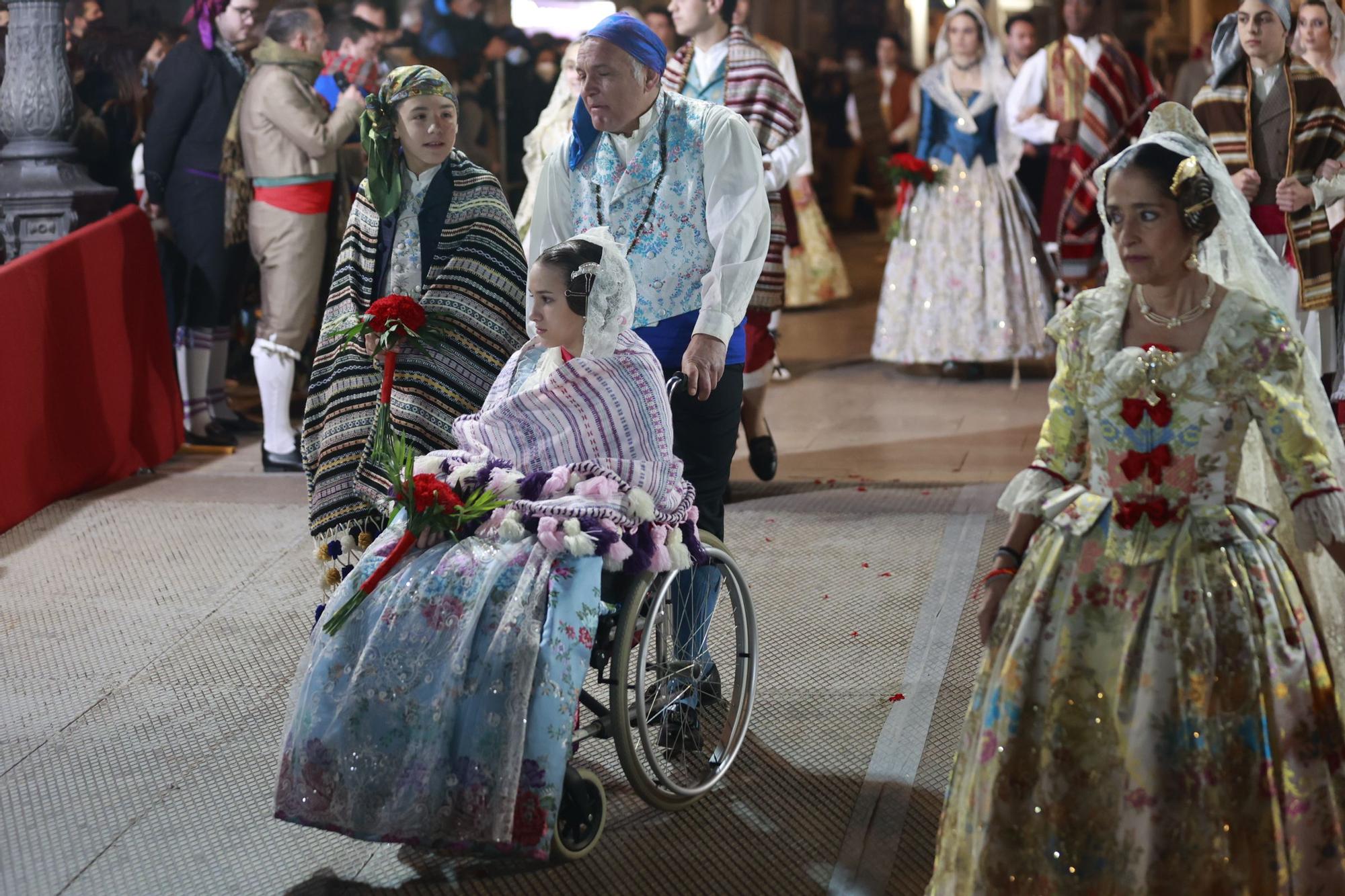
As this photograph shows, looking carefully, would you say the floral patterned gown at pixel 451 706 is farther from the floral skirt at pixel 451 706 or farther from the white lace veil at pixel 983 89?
the white lace veil at pixel 983 89

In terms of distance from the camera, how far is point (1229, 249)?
2.61 m

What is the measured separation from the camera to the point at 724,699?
3.77 meters

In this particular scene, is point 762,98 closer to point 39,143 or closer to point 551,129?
point 551,129

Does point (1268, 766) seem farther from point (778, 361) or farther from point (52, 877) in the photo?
point (778, 361)

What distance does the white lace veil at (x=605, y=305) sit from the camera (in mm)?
3113

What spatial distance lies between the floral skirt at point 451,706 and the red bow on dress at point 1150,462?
3.17 feet

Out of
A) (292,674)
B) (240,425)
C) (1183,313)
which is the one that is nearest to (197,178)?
(240,425)

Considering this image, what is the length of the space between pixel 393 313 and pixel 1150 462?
1.78 meters

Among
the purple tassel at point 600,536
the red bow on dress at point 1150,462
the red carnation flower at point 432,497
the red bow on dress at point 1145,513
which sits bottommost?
the purple tassel at point 600,536

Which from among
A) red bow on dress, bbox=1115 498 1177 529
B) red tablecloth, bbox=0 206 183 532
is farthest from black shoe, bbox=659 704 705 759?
red tablecloth, bbox=0 206 183 532

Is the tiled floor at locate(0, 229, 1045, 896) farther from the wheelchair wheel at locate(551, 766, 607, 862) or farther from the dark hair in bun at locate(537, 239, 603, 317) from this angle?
the dark hair in bun at locate(537, 239, 603, 317)

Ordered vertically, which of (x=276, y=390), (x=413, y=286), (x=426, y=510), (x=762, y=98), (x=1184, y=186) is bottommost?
(x=276, y=390)

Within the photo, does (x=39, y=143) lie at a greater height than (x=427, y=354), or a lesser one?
greater

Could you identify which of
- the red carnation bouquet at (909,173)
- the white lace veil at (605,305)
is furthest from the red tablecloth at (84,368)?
the red carnation bouquet at (909,173)
